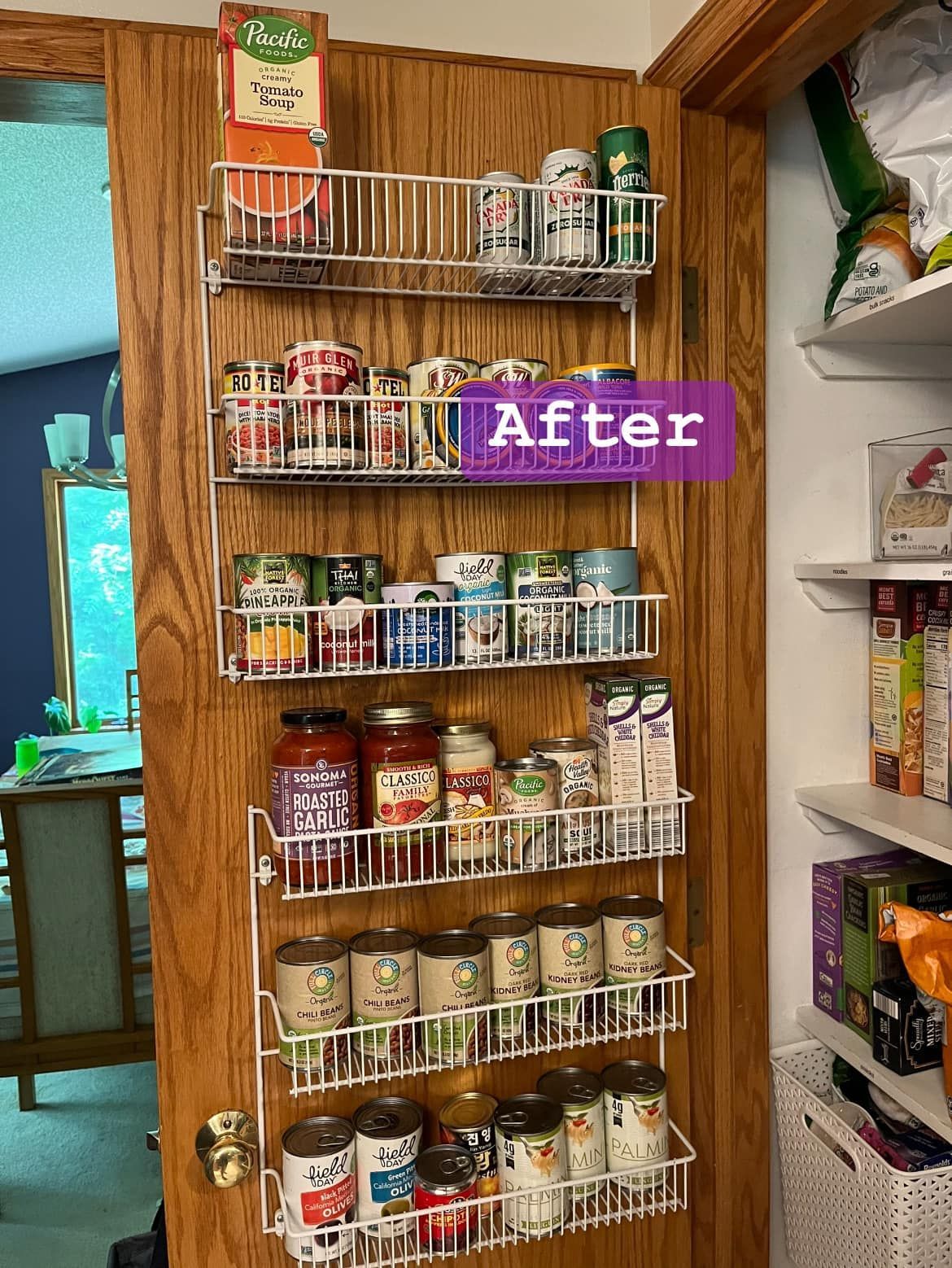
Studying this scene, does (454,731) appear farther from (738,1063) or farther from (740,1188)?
(740,1188)

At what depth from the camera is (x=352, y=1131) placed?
1230 millimetres

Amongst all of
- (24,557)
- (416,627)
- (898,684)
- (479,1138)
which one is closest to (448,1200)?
(479,1138)

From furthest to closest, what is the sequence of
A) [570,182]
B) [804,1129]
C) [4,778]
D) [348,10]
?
1. [4,778]
2. [804,1129]
3. [348,10]
4. [570,182]

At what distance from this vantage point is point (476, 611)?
116 centimetres

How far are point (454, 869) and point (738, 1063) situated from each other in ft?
1.96

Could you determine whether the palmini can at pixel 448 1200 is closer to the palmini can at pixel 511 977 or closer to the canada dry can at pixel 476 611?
the palmini can at pixel 511 977

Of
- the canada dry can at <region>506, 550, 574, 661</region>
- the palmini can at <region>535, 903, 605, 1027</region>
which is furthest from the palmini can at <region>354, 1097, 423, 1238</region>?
the canada dry can at <region>506, 550, 574, 661</region>

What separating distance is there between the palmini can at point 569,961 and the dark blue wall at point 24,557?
4548 millimetres

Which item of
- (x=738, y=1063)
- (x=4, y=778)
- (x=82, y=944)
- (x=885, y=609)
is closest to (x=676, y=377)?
(x=885, y=609)

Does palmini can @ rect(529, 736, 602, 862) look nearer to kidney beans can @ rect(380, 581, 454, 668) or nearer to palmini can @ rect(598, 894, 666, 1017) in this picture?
palmini can @ rect(598, 894, 666, 1017)

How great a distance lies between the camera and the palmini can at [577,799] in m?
1.23

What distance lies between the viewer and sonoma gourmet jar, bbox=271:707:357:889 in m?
1.11

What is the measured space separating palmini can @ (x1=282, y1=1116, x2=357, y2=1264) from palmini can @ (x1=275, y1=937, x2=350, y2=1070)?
108mm

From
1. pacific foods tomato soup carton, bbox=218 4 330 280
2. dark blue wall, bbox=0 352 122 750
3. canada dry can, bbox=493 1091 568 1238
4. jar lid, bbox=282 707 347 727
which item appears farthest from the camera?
dark blue wall, bbox=0 352 122 750
